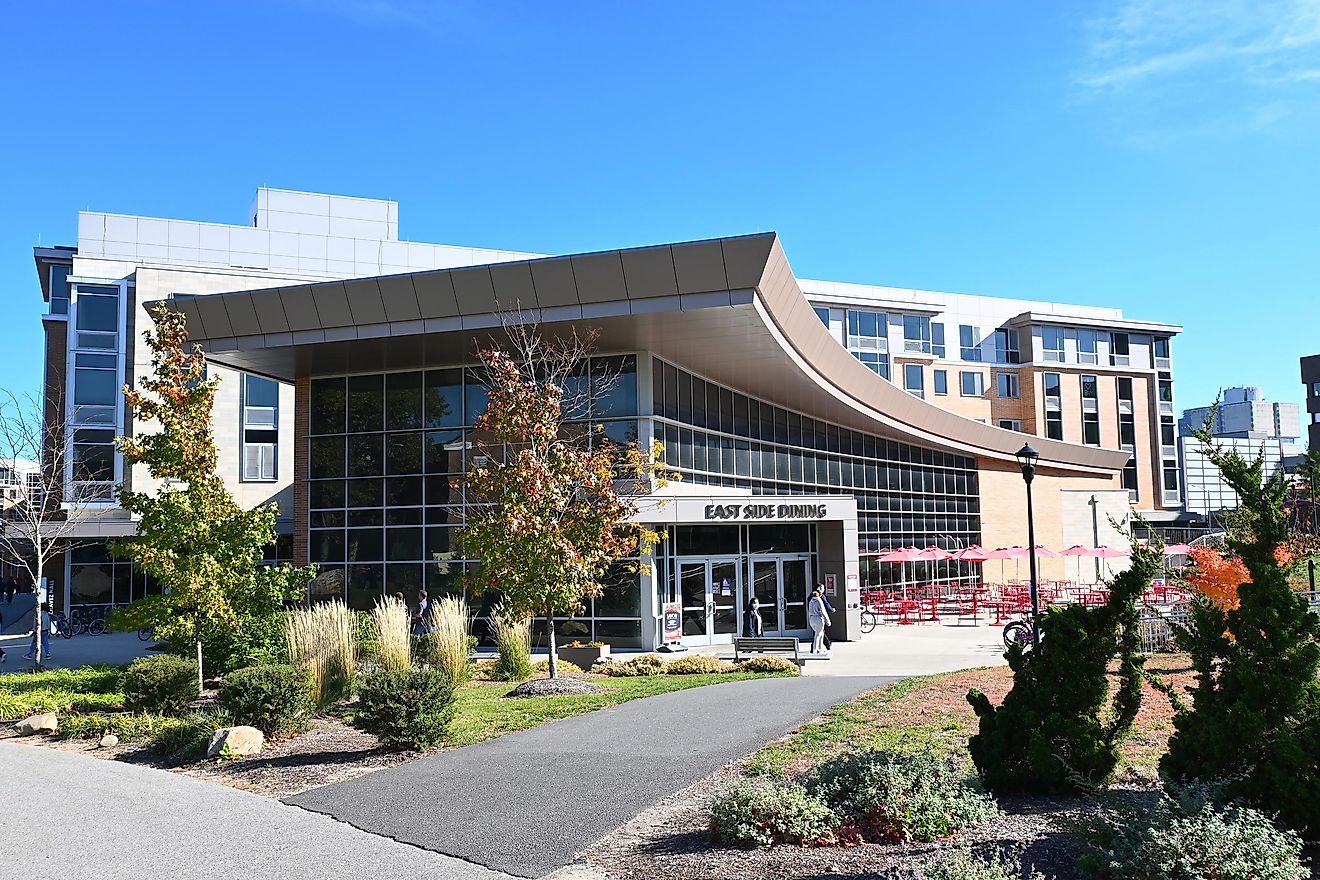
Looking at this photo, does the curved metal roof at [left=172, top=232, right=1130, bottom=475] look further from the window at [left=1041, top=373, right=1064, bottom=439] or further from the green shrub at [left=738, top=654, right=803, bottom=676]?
the window at [left=1041, top=373, right=1064, bottom=439]

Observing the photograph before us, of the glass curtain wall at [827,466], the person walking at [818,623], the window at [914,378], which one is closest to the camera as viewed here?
the person walking at [818,623]

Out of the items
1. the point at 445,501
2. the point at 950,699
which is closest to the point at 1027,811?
the point at 950,699

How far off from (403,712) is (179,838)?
3040 millimetres

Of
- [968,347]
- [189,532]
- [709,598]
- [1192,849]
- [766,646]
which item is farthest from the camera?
Answer: [968,347]

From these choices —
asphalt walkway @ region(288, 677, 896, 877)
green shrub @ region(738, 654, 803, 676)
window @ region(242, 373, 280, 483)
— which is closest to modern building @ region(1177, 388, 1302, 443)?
window @ region(242, 373, 280, 483)

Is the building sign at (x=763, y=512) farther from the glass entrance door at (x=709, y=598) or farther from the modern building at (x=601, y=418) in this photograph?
the glass entrance door at (x=709, y=598)

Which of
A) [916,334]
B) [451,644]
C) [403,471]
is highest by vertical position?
[916,334]

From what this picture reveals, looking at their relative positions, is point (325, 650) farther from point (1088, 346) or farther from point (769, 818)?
point (1088, 346)

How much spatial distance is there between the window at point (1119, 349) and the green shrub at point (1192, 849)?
71.7 m

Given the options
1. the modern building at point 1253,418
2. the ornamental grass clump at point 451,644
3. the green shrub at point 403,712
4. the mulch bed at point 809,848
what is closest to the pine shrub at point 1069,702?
the mulch bed at point 809,848

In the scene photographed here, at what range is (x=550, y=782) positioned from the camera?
9586 mm

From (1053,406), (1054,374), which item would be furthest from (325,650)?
(1054,374)

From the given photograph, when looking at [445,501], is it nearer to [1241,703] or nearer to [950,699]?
[950,699]

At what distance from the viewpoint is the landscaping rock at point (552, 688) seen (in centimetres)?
1607
